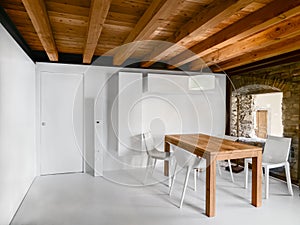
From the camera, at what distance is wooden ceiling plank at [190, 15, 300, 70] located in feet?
7.82

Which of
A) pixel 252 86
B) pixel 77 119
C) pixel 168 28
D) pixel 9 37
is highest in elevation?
pixel 168 28

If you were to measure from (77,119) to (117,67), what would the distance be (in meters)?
1.20

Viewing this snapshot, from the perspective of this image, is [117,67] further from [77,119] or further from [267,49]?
[267,49]

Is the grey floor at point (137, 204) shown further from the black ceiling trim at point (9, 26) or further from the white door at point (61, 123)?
the black ceiling trim at point (9, 26)

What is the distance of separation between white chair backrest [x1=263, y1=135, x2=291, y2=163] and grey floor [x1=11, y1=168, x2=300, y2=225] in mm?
428

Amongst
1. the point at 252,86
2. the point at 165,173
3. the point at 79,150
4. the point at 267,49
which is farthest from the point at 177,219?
the point at 252,86

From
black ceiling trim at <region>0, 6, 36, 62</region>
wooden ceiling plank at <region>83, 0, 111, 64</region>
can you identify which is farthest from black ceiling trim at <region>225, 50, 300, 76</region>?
black ceiling trim at <region>0, 6, 36, 62</region>

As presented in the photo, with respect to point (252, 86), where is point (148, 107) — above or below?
below

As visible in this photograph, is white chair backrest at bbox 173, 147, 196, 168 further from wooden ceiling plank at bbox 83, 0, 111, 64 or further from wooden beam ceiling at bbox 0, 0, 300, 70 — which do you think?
wooden ceiling plank at bbox 83, 0, 111, 64

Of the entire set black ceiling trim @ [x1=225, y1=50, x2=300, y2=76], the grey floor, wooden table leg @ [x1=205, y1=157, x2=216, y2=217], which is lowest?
the grey floor

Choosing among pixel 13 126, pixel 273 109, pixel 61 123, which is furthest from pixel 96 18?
pixel 273 109

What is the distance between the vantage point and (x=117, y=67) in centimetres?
414

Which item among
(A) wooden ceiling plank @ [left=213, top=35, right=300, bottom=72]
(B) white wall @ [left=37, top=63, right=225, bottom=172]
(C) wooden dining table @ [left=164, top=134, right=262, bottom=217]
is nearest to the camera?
(C) wooden dining table @ [left=164, top=134, right=262, bottom=217]

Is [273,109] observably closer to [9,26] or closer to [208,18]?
[208,18]
